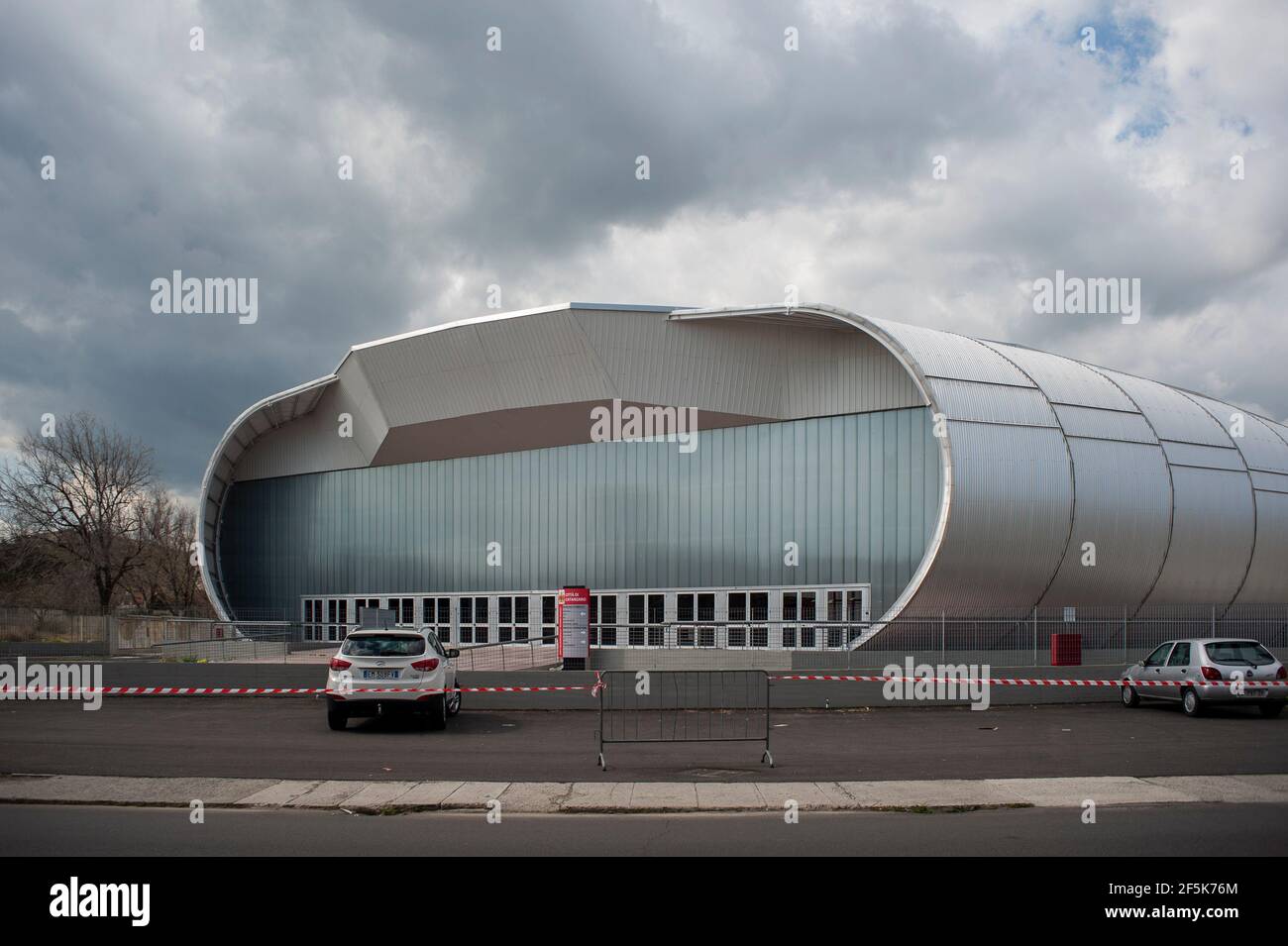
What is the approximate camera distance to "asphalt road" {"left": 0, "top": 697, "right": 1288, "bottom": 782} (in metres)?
13.7

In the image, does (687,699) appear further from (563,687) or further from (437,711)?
(437,711)

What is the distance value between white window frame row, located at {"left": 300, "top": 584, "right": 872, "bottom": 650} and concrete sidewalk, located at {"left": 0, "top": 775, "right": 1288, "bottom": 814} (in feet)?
36.4

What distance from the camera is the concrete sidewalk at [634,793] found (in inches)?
437


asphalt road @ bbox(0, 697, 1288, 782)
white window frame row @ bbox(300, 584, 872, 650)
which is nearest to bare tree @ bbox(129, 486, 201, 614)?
white window frame row @ bbox(300, 584, 872, 650)

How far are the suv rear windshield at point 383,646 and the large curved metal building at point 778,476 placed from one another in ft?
33.8

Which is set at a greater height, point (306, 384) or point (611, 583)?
point (306, 384)

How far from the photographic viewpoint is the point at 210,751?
50.3 feet

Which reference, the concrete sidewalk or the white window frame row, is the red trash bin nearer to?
the white window frame row
